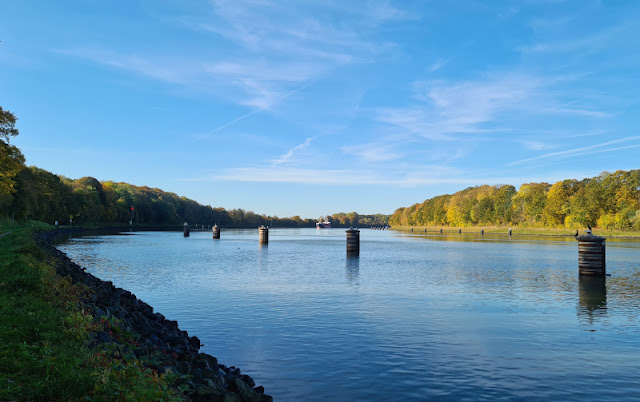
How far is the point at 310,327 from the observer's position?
18.0 metres

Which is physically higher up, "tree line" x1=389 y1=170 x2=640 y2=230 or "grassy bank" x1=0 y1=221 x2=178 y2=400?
"tree line" x1=389 y1=170 x2=640 y2=230

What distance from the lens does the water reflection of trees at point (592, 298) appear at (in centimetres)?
2106

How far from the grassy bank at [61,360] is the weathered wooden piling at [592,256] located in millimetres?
33266

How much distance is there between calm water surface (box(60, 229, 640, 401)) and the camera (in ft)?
38.6

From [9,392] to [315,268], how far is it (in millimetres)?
34747

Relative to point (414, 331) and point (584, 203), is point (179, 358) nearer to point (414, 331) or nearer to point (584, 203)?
point (414, 331)

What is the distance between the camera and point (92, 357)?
887 cm

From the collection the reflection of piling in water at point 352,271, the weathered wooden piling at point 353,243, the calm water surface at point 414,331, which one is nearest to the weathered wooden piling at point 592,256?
the calm water surface at point 414,331

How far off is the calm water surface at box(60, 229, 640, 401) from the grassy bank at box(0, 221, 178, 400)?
12.6ft

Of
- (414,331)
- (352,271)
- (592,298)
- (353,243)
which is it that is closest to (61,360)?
(414,331)

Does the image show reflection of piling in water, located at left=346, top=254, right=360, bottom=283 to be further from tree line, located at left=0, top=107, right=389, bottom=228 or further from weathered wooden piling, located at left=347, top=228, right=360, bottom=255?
tree line, located at left=0, top=107, right=389, bottom=228

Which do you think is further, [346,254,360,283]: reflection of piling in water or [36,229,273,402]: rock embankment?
[346,254,360,283]: reflection of piling in water

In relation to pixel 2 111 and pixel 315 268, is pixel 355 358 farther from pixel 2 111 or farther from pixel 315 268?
pixel 2 111

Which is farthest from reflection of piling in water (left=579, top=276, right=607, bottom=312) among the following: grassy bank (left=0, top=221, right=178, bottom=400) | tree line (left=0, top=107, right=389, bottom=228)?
tree line (left=0, top=107, right=389, bottom=228)
